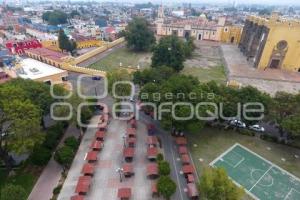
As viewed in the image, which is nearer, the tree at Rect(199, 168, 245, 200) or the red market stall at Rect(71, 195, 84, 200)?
the tree at Rect(199, 168, 245, 200)

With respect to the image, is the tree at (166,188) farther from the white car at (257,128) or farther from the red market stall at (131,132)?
the white car at (257,128)

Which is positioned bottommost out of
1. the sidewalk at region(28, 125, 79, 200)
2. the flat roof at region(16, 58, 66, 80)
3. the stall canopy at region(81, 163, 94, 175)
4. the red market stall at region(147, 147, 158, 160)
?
the sidewalk at region(28, 125, 79, 200)

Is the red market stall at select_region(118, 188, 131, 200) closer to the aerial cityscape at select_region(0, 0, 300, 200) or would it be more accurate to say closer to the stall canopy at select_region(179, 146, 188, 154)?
the aerial cityscape at select_region(0, 0, 300, 200)

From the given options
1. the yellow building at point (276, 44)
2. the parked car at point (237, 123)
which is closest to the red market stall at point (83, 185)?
the parked car at point (237, 123)

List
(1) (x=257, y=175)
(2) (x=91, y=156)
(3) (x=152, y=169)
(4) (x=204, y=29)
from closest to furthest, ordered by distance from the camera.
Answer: (3) (x=152, y=169)
(1) (x=257, y=175)
(2) (x=91, y=156)
(4) (x=204, y=29)

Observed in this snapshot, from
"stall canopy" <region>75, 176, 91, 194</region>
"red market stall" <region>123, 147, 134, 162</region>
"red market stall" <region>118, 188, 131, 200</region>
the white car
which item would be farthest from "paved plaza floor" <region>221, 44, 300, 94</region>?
"stall canopy" <region>75, 176, 91, 194</region>

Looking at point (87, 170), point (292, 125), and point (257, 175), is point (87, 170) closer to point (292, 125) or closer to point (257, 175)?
point (257, 175)

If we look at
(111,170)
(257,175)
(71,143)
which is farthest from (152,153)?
(257,175)

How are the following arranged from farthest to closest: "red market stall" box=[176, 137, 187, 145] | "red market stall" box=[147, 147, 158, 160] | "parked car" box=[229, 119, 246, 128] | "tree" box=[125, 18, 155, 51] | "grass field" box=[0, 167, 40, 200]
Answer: "tree" box=[125, 18, 155, 51], "parked car" box=[229, 119, 246, 128], "red market stall" box=[176, 137, 187, 145], "red market stall" box=[147, 147, 158, 160], "grass field" box=[0, 167, 40, 200]
